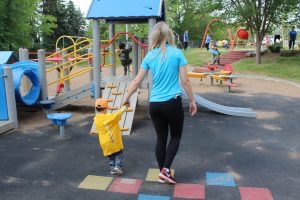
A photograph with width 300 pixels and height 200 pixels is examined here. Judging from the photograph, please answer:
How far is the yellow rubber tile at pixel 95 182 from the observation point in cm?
408

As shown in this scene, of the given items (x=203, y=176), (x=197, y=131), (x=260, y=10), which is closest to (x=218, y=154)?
(x=203, y=176)

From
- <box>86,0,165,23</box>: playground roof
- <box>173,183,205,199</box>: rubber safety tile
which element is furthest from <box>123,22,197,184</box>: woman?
<box>86,0,165,23</box>: playground roof

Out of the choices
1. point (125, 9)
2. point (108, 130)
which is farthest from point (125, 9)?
point (108, 130)

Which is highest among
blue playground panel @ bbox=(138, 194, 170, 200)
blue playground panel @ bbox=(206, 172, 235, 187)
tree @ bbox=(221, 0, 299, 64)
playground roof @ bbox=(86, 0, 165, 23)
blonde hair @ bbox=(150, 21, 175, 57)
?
tree @ bbox=(221, 0, 299, 64)

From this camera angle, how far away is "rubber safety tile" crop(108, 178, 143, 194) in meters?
3.98

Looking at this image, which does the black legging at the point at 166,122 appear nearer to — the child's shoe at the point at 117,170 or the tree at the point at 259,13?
the child's shoe at the point at 117,170

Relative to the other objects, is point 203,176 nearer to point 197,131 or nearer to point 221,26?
point 197,131

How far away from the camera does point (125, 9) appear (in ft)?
24.0

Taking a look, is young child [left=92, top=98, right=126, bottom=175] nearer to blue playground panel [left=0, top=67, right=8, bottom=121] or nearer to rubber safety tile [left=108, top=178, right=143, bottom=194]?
rubber safety tile [left=108, top=178, right=143, bottom=194]

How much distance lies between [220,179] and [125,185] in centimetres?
113

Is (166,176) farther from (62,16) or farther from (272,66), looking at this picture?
(62,16)

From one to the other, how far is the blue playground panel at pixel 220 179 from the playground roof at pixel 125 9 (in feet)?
12.2

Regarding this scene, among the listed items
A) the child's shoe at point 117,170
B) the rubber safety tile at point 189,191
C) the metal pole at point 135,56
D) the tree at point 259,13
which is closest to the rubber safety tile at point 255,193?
the rubber safety tile at point 189,191

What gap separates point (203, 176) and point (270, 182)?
78 centimetres
